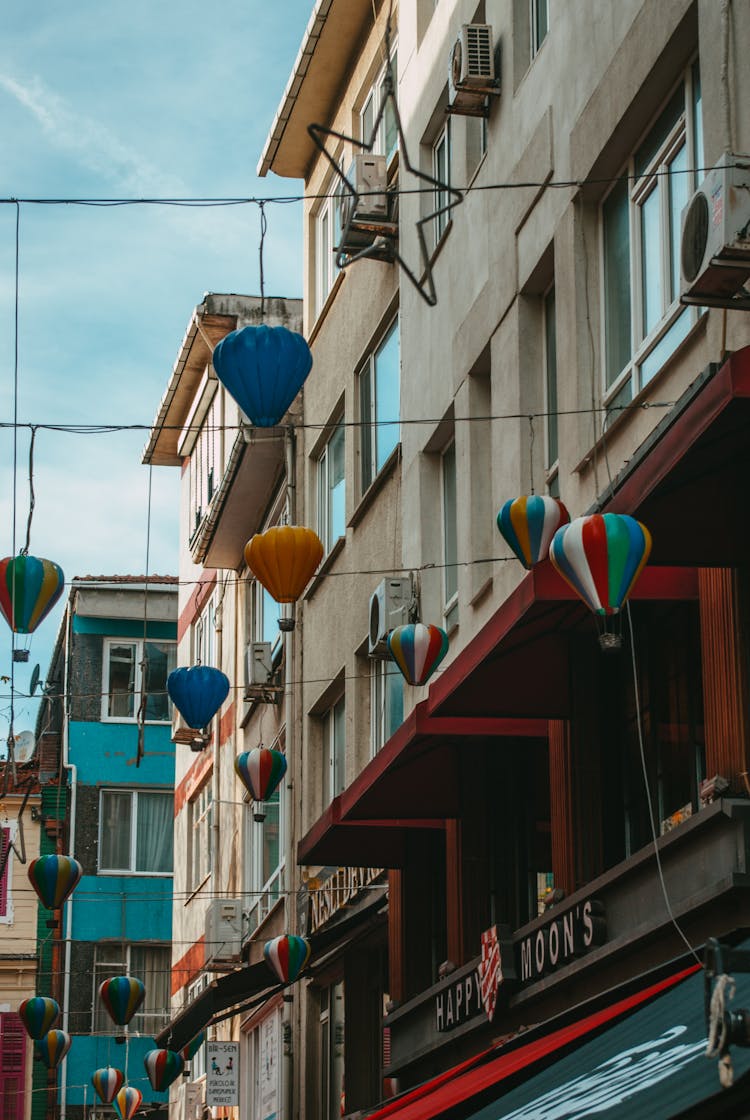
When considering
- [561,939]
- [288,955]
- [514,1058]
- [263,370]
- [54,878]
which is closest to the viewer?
[514,1058]

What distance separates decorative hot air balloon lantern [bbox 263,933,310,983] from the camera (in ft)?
75.6

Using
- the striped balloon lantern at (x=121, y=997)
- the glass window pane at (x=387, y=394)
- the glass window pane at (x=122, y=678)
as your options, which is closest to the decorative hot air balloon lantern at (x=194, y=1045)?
the striped balloon lantern at (x=121, y=997)

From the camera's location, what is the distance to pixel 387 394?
23.2 meters

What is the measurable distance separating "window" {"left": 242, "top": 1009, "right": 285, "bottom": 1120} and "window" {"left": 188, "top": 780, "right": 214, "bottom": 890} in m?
5.38

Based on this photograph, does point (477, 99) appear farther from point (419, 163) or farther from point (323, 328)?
point (323, 328)

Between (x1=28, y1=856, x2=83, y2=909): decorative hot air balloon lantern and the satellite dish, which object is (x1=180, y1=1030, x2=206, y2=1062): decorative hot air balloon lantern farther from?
the satellite dish

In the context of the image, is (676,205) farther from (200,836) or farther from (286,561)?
(200,836)

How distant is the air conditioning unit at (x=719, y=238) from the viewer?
1060 centimetres

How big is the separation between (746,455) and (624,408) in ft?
8.47

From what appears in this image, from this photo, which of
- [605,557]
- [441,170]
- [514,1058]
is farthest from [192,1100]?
[605,557]

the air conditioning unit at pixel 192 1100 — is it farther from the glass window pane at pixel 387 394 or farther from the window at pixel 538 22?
the window at pixel 538 22

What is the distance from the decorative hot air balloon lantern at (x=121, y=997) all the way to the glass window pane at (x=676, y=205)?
21766mm

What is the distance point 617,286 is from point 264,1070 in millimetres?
17435

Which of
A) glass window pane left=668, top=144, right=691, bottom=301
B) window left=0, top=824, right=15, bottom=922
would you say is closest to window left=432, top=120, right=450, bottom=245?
glass window pane left=668, top=144, right=691, bottom=301
